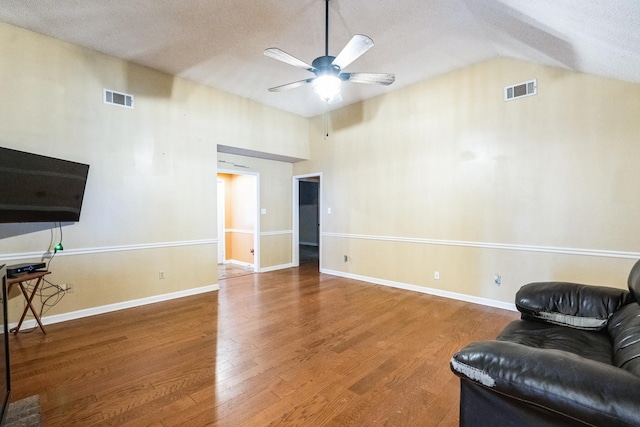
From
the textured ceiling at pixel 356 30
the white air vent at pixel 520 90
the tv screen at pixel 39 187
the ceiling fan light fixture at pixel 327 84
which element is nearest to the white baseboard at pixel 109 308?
the tv screen at pixel 39 187

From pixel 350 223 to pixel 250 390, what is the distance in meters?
3.78

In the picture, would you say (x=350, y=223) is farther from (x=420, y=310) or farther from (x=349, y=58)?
(x=349, y=58)

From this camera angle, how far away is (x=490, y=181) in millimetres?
3902

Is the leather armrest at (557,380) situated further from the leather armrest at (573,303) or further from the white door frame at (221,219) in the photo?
the white door frame at (221,219)

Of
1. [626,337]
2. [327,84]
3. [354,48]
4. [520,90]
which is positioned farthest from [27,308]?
[520,90]

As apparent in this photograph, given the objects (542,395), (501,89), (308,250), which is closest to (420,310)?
(542,395)

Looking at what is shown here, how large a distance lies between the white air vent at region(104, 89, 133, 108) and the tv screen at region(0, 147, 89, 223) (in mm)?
1013

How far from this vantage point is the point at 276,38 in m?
3.30

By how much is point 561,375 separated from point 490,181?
3311 millimetres

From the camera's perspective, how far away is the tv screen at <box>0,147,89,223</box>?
2713mm

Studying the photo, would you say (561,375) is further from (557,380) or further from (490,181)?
(490,181)

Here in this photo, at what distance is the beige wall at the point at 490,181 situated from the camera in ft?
10.3

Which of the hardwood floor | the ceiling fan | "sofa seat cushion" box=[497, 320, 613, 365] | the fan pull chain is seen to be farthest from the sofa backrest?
the fan pull chain

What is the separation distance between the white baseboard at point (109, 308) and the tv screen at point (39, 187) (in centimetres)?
116
